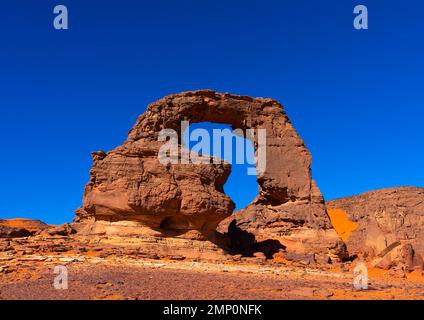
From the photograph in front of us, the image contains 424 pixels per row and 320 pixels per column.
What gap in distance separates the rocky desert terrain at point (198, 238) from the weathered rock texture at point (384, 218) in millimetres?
253

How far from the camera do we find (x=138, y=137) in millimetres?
24031

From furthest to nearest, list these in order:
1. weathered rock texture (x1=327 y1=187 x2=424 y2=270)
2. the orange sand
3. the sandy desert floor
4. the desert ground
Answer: the orange sand < weathered rock texture (x1=327 y1=187 x2=424 y2=270) < the desert ground < the sandy desert floor

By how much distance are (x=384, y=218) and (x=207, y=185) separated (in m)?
22.3

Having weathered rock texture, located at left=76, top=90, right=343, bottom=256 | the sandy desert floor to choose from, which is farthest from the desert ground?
weathered rock texture, located at left=76, top=90, right=343, bottom=256

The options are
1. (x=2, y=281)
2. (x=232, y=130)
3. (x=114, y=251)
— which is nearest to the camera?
(x=2, y=281)

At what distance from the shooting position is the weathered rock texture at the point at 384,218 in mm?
31581

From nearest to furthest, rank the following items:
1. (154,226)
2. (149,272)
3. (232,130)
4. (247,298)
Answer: (247,298), (149,272), (154,226), (232,130)

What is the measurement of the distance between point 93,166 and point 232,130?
10.6m

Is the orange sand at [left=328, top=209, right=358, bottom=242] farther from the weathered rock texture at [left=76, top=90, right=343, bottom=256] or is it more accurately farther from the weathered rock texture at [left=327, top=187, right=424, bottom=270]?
the weathered rock texture at [left=76, top=90, right=343, bottom=256]

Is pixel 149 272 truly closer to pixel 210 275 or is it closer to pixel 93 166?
pixel 210 275

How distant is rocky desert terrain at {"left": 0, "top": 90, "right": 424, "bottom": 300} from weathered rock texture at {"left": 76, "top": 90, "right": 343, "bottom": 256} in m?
0.06

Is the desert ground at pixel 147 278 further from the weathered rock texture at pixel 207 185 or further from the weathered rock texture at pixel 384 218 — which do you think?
the weathered rock texture at pixel 384 218

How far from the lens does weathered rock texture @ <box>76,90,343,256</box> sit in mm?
21125

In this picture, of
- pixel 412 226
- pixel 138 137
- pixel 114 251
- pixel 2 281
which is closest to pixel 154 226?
pixel 114 251
